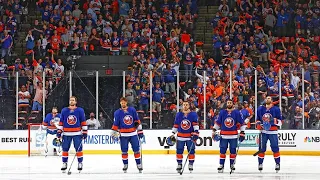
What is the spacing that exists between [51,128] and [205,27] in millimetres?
9272

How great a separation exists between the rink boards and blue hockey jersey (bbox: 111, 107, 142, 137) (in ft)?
25.3

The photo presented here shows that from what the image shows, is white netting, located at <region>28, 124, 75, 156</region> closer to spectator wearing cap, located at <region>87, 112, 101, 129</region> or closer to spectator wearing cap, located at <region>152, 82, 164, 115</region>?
spectator wearing cap, located at <region>87, 112, 101, 129</region>

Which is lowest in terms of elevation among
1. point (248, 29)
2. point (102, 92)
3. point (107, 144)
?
point (107, 144)

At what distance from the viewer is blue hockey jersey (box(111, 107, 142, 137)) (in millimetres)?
18797

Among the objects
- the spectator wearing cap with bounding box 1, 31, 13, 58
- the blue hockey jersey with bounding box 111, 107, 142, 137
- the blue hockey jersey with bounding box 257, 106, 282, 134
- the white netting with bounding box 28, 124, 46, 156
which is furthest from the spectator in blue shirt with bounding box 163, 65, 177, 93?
the spectator wearing cap with bounding box 1, 31, 13, 58

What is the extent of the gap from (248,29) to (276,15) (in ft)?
4.60

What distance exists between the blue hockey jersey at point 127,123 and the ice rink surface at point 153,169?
3.03 feet

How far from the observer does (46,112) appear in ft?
87.0

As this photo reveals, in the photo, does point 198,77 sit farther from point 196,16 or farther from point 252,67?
point 196,16

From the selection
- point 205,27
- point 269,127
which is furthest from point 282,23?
point 269,127

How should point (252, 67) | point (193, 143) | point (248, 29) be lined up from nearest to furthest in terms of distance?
point (193, 143) < point (252, 67) < point (248, 29)

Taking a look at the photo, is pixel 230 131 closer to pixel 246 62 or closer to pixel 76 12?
pixel 246 62

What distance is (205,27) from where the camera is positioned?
106 feet

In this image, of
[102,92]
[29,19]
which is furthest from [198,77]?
[29,19]
